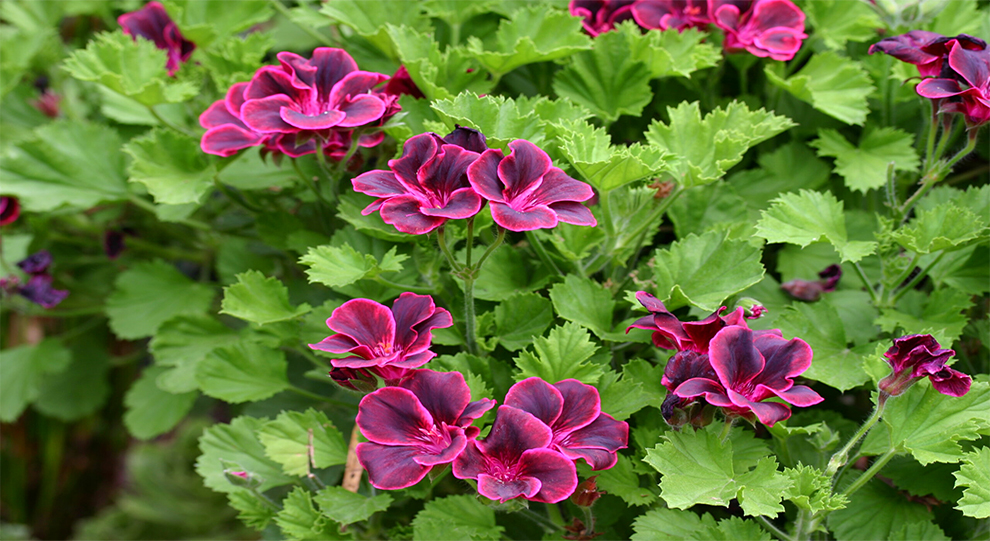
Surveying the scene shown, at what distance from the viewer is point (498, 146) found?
0.94 metres

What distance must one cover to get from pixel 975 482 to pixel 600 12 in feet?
2.87

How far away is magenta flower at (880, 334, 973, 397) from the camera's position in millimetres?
832

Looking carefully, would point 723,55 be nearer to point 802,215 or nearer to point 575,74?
point 575,74

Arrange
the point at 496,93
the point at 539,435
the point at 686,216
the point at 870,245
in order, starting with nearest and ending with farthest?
the point at 539,435
the point at 870,245
the point at 686,216
the point at 496,93

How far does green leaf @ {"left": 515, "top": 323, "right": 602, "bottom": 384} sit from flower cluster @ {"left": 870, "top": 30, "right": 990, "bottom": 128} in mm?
523

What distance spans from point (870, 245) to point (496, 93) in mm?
657

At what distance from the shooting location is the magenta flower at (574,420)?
2.73 ft

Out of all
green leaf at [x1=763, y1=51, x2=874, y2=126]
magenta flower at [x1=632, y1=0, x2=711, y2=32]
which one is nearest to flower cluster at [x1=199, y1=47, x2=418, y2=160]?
magenta flower at [x1=632, y1=0, x2=711, y2=32]

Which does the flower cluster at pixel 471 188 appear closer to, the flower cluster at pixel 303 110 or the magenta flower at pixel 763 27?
the flower cluster at pixel 303 110

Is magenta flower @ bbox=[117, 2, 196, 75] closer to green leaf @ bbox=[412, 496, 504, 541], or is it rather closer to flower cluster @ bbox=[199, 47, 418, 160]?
flower cluster @ bbox=[199, 47, 418, 160]

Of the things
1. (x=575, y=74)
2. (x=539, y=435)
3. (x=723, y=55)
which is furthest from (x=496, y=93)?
(x=539, y=435)

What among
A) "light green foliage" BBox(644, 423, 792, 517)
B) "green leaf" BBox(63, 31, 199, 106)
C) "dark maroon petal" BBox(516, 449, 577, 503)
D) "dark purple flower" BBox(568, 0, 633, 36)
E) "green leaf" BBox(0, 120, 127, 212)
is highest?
"dark purple flower" BBox(568, 0, 633, 36)

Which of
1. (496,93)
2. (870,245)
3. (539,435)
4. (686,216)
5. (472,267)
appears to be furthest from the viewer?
(496,93)

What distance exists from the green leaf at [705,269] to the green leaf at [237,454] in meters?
0.62
